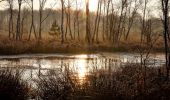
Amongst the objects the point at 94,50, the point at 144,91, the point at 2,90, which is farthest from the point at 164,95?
the point at 94,50

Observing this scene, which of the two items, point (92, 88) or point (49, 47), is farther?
point (49, 47)

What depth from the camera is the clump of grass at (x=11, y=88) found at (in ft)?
36.8

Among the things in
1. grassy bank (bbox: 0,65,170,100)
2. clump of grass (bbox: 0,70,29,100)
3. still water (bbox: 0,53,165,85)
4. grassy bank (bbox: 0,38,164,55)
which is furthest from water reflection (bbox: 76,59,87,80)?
grassy bank (bbox: 0,38,164,55)

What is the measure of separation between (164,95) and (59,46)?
112 feet

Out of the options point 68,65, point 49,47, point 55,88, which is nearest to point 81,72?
point 68,65

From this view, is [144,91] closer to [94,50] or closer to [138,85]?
[138,85]

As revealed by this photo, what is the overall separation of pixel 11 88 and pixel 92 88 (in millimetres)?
2582

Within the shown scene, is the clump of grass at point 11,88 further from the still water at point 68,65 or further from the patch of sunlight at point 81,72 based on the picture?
the patch of sunlight at point 81,72

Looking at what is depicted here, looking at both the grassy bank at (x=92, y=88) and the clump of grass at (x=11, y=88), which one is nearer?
the grassy bank at (x=92, y=88)

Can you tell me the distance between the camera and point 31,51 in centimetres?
4144

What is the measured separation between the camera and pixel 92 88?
1101 cm

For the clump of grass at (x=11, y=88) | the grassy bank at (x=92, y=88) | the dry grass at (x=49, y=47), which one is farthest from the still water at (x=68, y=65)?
the dry grass at (x=49, y=47)

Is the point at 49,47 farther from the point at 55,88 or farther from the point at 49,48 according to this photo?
the point at 55,88

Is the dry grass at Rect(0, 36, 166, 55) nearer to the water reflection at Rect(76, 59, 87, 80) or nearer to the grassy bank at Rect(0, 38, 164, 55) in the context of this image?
the grassy bank at Rect(0, 38, 164, 55)
